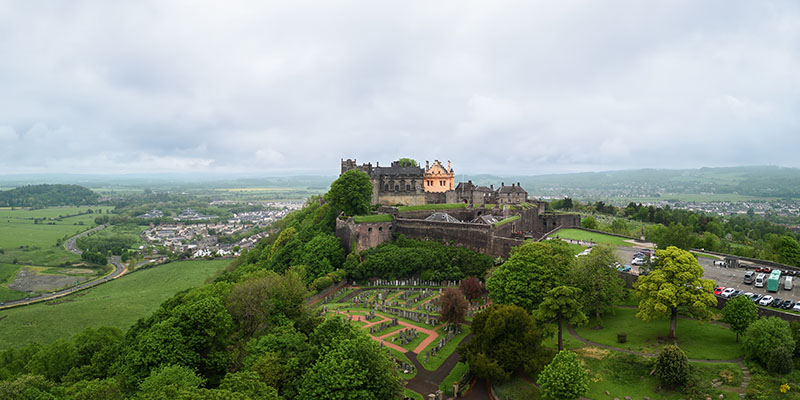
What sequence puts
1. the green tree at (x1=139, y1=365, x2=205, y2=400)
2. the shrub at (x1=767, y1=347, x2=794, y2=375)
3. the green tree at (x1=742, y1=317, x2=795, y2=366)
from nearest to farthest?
the green tree at (x1=139, y1=365, x2=205, y2=400) < the shrub at (x1=767, y1=347, x2=794, y2=375) < the green tree at (x1=742, y1=317, x2=795, y2=366)

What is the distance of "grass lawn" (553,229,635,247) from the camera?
54503 millimetres

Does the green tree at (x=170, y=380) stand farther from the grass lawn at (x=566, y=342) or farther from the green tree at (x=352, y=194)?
the green tree at (x=352, y=194)

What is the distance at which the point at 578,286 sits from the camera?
32.6 meters

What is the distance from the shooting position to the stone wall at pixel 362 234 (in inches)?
2173

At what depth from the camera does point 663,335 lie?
2897 centimetres

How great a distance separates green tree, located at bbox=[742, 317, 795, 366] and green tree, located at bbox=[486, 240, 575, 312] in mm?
11573

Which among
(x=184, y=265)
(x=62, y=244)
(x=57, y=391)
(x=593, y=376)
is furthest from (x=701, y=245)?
(x=62, y=244)

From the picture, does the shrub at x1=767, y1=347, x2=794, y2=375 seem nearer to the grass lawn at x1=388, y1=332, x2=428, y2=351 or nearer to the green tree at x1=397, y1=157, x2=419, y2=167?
the grass lawn at x1=388, y1=332, x2=428, y2=351

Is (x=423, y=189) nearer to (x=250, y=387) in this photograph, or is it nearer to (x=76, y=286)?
(x=250, y=387)

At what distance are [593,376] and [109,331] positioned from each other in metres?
36.5

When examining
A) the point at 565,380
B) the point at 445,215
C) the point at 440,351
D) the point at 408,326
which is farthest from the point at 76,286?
the point at 565,380

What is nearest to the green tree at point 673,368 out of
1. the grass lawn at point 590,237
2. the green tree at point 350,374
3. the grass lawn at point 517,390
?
the grass lawn at point 517,390

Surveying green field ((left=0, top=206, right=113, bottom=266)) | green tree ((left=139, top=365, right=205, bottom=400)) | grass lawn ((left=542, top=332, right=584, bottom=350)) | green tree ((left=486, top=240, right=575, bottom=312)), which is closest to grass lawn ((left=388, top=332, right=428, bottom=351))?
green tree ((left=486, top=240, right=575, bottom=312))

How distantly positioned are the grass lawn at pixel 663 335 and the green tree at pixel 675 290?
1176 millimetres
